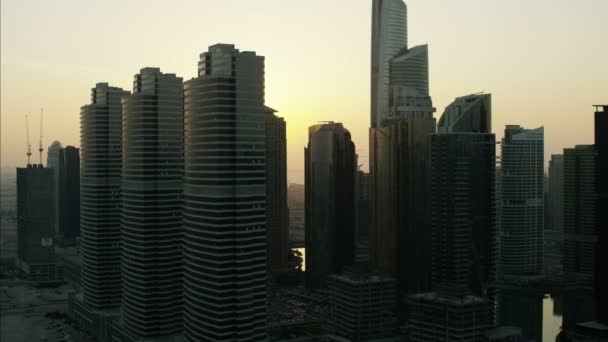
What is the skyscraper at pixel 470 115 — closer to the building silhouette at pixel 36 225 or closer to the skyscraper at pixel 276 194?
the skyscraper at pixel 276 194

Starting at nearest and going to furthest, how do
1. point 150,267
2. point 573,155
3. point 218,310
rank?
point 218,310
point 150,267
point 573,155

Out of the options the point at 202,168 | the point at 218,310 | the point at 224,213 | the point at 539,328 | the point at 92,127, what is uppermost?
the point at 92,127

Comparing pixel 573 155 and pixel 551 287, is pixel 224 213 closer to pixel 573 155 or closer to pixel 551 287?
pixel 551 287

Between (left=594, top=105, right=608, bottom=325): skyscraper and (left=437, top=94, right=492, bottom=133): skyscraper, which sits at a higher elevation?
(left=437, top=94, right=492, bottom=133): skyscraper

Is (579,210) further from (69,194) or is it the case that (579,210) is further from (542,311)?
(69,194)

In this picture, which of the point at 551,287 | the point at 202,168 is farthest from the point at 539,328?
the point at 202,168

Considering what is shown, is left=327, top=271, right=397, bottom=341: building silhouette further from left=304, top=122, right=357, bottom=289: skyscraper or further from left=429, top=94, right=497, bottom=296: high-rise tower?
left=304, top=122, right=357, bottom=289: skyscraper

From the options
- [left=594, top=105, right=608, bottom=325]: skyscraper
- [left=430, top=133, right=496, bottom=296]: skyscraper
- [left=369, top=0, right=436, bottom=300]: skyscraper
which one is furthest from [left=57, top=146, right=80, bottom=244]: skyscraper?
[left=594, top=105, right=608, bottom=325]: skyscraper
